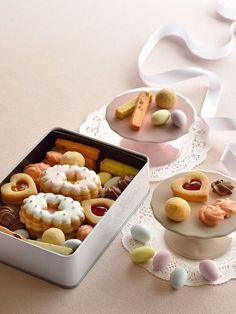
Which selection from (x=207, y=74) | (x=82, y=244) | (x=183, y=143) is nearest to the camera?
(x=82, y=244)

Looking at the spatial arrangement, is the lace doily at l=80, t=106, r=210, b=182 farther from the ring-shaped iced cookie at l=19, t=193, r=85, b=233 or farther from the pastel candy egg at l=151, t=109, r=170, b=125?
the ring-shaped iced cookie at l=19, t=193, r=85, b=233

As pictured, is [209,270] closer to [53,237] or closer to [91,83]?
[53,237]

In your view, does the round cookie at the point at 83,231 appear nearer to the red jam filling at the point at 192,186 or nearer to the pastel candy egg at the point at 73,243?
the pastel candy egg at the point at 73,243

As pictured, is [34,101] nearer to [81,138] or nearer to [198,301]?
[81,138]

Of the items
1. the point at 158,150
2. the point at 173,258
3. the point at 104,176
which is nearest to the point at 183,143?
the point at 158,150

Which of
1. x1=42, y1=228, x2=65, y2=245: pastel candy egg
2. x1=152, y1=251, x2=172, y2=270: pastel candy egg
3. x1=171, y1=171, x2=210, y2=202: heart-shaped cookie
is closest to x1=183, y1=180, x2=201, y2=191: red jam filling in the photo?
x1=171, y1=171, x2=210, y2=202: heart-shaped cookie

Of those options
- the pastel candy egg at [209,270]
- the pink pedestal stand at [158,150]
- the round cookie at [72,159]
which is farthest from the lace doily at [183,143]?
the pastel candy egg at [209,270]
